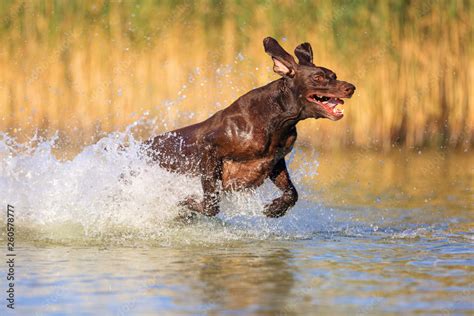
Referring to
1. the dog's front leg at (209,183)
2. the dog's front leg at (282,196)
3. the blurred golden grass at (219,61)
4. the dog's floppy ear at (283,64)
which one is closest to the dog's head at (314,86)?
the dog's floppy ear at (283,64)

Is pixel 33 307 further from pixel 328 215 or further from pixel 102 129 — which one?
pixel 102 129

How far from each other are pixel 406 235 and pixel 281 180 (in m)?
1.14

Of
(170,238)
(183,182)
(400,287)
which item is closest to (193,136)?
(183,182)

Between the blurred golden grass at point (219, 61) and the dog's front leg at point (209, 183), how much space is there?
7063 millimetres

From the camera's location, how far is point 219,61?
56.0 ft

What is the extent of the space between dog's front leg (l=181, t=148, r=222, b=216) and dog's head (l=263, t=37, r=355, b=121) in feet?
2.83

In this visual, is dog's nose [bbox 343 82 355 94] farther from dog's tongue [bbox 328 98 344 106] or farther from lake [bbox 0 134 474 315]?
lake [bbox 0 134 474 315]

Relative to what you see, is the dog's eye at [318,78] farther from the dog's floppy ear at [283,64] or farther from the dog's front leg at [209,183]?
the dog's front leg at [209,183]

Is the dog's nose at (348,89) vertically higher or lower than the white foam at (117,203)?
higher

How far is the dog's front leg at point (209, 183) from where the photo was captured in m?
9.57

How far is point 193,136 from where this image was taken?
984cm

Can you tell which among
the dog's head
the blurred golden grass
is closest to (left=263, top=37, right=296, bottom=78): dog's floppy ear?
the dog's head

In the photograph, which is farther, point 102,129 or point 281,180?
point 102,129

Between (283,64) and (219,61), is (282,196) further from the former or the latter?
(219,61)
